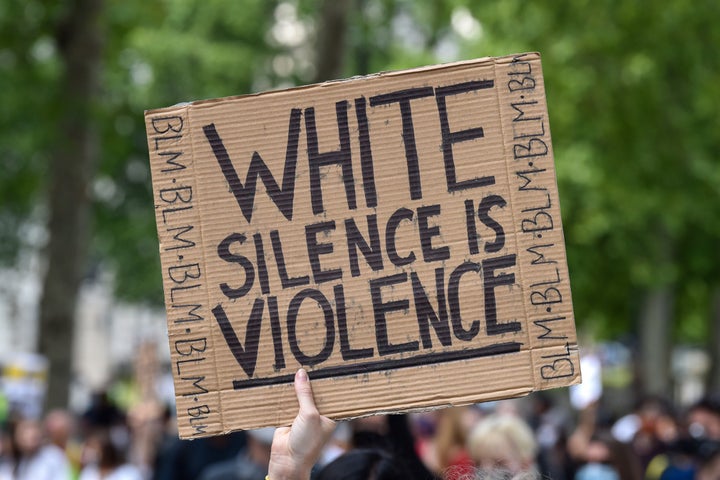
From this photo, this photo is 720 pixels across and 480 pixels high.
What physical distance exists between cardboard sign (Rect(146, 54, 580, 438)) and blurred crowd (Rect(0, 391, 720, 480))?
44cm

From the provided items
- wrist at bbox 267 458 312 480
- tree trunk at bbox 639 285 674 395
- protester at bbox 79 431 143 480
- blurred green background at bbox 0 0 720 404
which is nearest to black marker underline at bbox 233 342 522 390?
wrist at bbox 267 458 312 480

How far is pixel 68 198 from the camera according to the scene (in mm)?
17328

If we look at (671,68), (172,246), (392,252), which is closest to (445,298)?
(392,252)

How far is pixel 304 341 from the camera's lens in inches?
145

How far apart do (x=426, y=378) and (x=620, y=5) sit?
13.9 metres

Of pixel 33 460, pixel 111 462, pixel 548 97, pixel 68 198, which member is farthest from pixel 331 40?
pixel 111 462

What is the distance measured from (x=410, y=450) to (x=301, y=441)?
2309 mm

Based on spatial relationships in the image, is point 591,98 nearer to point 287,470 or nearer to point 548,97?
point 548,97

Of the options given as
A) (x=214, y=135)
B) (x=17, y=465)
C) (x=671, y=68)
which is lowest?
(x=17, y=465)

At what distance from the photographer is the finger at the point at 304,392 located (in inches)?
141

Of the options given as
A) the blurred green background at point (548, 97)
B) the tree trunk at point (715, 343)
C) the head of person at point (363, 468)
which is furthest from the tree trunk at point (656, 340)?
the head of person at point (363, 468)

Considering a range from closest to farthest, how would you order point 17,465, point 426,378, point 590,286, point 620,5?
point 426,378, point 17,465, point 620,5, point 590,286

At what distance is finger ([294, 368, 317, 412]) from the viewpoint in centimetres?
359

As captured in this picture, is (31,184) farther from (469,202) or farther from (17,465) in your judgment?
(469,202)
